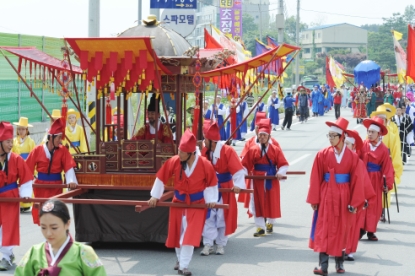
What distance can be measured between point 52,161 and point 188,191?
7.64 feet

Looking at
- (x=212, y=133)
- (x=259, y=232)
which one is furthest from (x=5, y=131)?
(x=259, y=232)

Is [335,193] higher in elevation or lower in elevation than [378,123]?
lower

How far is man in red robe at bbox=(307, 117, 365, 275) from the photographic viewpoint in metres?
9.89

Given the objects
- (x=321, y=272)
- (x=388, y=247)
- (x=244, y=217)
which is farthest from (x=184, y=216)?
(x=244, y=217)

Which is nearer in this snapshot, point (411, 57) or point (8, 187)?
point (8, 187)

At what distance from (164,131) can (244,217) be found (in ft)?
9.48

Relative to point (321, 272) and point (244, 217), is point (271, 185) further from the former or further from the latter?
point (321, 272)

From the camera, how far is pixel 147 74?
35.6 ft

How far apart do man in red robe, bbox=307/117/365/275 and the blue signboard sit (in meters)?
10.4

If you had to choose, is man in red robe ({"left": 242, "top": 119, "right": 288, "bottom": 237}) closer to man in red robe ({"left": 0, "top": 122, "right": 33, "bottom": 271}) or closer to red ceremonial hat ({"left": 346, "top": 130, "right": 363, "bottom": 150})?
red ceremonial hat ({"left": 346, "top": 130, "right": 363, "bottom": 150})

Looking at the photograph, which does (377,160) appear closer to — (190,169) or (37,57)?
(190,169)

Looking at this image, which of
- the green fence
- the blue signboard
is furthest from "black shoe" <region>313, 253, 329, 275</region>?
the blue signboard

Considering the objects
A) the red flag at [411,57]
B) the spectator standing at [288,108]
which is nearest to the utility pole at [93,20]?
the red flag at [411,57]

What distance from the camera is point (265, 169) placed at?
1264 cm
